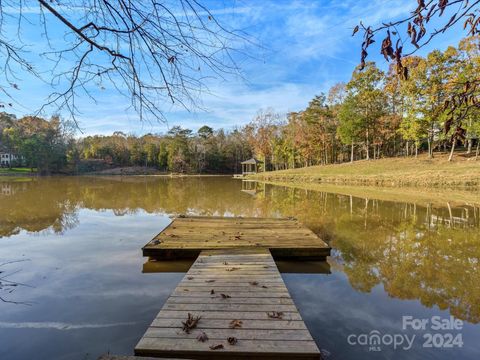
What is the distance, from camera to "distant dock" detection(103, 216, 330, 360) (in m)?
2.00

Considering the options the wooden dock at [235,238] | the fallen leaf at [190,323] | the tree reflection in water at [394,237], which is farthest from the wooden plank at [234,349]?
the wooden dock at [235,238]

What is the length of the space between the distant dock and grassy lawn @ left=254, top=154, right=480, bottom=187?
17726 mm

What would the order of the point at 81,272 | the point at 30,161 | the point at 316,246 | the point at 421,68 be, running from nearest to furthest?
the point at 81,272, the point at 316,246, the point at 421,68, the point at 30,161

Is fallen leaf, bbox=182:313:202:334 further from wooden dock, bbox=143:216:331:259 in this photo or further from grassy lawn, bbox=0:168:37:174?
grassy lawn, bbox=0:168:37:174

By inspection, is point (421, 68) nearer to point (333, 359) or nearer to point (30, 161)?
point (333, 359)

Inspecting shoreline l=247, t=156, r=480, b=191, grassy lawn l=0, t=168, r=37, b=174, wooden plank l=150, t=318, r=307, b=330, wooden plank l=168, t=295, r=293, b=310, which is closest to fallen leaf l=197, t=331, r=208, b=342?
wooden plank l=150, t=318, r=307, b=330

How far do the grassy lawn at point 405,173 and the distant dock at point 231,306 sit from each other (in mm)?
17726

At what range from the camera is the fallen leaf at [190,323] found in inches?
87.6

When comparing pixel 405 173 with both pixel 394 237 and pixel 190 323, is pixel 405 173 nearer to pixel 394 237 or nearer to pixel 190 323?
pixel 394 237

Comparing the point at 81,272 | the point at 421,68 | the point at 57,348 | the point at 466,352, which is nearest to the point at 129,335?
the point at 57,348

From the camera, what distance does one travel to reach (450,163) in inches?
905

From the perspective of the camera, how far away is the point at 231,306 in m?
2.64

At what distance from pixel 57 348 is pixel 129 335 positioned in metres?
0.59

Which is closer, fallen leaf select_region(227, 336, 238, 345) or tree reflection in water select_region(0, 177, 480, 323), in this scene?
fallen leaf select_region(227, 336, 238, 345)
